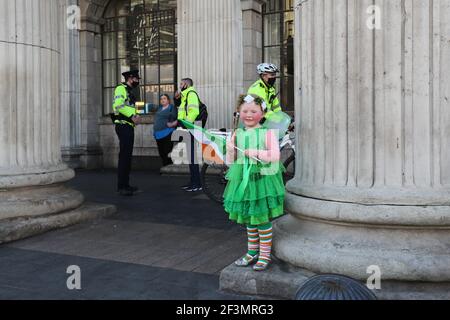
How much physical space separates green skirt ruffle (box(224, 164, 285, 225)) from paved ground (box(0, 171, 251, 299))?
58 centimetres

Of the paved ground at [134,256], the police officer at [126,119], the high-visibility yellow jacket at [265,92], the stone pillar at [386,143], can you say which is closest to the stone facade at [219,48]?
the police officer at [126,119]

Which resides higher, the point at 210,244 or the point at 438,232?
the point at 438,232

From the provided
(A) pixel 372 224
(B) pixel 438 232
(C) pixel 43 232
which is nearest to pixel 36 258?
(C) pixel 43 232

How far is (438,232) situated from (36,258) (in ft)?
11.0

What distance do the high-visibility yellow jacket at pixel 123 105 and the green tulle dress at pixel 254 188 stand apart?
4358 millimetres

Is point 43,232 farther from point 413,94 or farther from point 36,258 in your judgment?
point 413,94

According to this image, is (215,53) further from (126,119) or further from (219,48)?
(126,119)

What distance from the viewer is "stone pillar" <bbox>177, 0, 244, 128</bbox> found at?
34.1ft

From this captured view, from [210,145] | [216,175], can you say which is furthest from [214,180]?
[210,145]

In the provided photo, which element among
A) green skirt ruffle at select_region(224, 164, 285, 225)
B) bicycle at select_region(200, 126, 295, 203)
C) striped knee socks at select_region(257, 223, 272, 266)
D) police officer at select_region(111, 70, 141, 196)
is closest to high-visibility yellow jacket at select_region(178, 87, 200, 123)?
police officer at select_region(111, 70, 141, 196)

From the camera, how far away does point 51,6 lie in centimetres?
599

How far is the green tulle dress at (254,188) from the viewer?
3.64 m

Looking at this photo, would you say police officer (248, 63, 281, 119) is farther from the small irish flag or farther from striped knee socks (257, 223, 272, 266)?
striped knee socks (257, 223, 272, 266)

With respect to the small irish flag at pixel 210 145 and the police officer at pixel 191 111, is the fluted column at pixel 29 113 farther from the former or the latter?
the police officer at pixel 191 111
